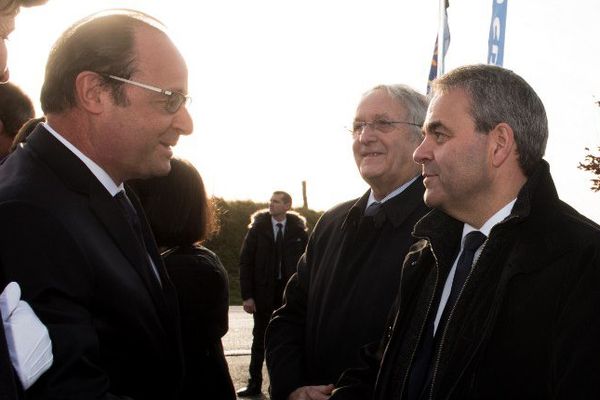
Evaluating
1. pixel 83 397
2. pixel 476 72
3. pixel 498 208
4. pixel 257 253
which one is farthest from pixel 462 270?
pixel 257 253

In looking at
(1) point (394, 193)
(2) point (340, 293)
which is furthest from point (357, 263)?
(1) point (394, 193)

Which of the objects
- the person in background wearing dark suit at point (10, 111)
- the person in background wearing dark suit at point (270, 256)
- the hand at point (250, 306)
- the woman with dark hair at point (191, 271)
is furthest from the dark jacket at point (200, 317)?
the hand at point (250, 306)

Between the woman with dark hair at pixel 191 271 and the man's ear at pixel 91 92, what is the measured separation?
803 millimetres

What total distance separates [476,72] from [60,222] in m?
1.64

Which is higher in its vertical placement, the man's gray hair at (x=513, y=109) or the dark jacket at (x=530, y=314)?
the man's gray hair at (x=513, y=109)

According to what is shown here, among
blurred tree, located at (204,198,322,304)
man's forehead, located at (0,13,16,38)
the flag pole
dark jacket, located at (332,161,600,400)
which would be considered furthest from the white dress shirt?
blurred tree, located at (204,198,322,304)

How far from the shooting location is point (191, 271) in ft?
9.69

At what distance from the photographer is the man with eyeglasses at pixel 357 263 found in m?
3.24

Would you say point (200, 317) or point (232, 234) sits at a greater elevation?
point (200, 317)

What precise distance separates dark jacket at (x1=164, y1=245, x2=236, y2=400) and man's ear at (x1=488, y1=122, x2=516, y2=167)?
1.27m

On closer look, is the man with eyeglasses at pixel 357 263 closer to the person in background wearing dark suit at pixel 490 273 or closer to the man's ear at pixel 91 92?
the person in background wearing dark suit at pixel 490 273

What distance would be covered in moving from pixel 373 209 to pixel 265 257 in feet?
18.4

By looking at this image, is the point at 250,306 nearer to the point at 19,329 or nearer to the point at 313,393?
the point at 313,393

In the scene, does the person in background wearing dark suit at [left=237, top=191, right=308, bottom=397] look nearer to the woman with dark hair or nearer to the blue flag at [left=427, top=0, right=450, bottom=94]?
the blue flag at [left=427, top=0, right=450, bottom=94]
